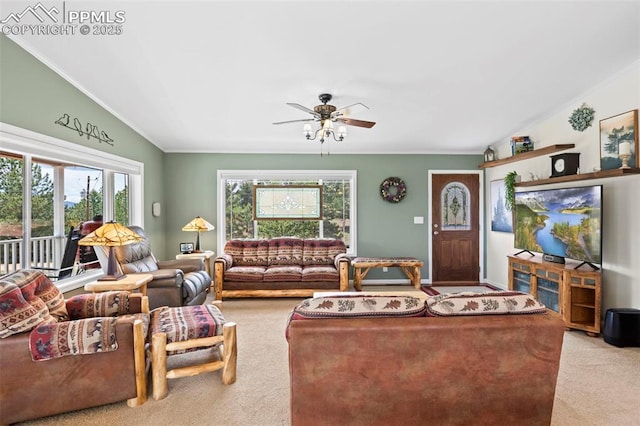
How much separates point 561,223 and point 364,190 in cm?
298

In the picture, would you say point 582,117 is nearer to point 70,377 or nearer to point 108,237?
point 108,237

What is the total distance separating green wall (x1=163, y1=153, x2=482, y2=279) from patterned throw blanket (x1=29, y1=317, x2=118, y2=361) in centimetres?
384

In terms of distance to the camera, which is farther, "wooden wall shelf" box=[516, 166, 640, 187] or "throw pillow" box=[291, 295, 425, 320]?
"wooden wall shelf" box=[516, 166, 640, 187]

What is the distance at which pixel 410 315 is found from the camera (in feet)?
6.07

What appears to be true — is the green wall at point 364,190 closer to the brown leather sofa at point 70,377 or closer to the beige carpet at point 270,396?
the beige carpet at point 270,396

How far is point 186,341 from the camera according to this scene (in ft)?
8.04

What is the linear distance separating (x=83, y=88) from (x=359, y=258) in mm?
4326

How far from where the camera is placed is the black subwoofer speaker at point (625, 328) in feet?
10.5

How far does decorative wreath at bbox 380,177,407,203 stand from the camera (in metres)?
6.02

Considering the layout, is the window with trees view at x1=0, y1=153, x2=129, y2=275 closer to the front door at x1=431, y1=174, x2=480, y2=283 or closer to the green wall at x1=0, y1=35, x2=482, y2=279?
the green wall at x1=0, y1=35, x2=482, y2=279

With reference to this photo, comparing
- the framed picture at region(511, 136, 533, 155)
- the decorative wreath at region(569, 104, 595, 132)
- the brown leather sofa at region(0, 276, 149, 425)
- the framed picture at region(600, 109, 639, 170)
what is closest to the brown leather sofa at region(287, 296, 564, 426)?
the brown leather sofa at region(0, 276, 149, 425)

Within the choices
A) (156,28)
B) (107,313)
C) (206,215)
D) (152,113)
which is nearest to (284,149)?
(206,215)

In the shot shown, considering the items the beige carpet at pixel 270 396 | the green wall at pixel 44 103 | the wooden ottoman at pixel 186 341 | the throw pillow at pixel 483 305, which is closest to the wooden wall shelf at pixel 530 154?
the beige carpet at pixel 270 396

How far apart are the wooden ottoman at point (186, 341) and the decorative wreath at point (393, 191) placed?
403 centimetres
